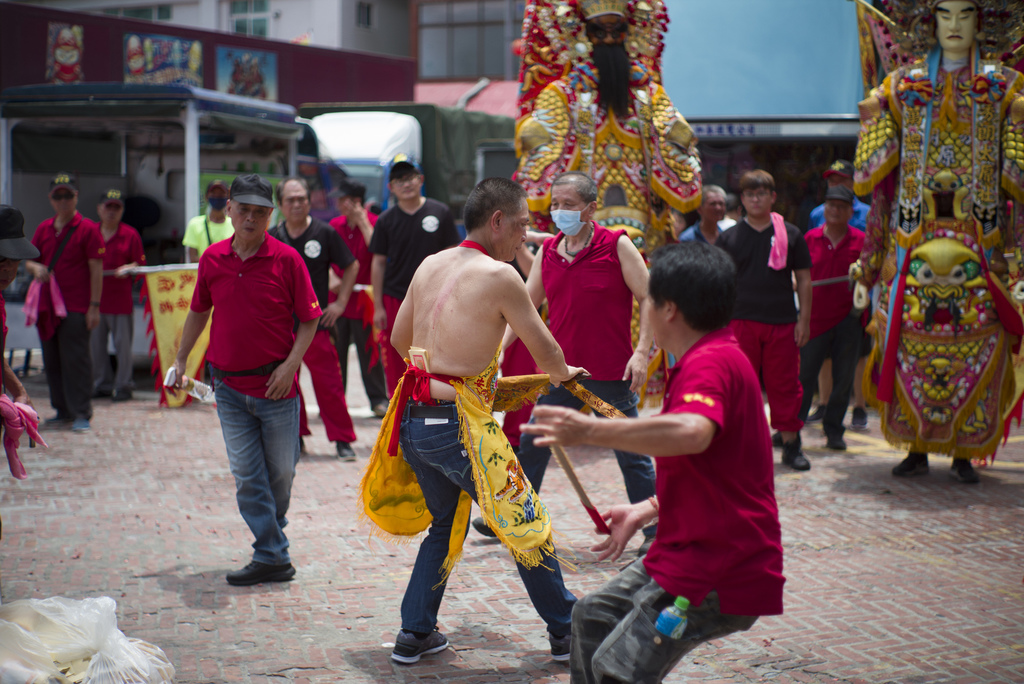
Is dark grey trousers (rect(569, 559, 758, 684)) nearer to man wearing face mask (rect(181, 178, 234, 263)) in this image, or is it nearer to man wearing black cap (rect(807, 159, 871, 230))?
man wearing black cap (rect(807, 159, 871, 230))

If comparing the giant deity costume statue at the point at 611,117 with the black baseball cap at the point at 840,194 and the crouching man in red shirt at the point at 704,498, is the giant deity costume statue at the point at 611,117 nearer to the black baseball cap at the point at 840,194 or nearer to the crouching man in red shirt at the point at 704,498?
the black baseball cap at the point at 840,194

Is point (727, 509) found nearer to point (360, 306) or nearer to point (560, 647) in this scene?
point (560, 647)

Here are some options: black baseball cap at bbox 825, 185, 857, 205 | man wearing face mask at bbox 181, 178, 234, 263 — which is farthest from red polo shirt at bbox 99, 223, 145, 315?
black baseball cap at bbox 825, 185, 857, 205

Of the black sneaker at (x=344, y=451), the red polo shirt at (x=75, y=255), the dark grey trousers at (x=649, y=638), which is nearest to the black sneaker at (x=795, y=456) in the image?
the black sneaker at (x=344, y=451)

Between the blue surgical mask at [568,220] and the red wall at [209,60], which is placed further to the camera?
the red wall at [209,60]

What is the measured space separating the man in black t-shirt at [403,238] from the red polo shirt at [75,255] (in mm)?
2762

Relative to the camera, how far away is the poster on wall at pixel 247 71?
60.1ft

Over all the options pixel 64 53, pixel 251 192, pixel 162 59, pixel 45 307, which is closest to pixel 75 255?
pixel 45 307

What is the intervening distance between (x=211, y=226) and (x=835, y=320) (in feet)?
19.4

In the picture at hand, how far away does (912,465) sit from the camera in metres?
7.09

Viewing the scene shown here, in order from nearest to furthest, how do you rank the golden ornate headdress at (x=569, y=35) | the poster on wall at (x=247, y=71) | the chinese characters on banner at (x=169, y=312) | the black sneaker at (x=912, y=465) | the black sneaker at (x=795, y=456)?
the black sneaker at (x=912, y=465) < the black sneaker at (x=795, y=456) < the golden ornate headdress at (x=569, y=35) < the chinese characters on banner at (x=169, y=312) < the poster on wall at (x=247, y=71)

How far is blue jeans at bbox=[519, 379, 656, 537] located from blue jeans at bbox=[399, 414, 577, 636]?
1.21 m

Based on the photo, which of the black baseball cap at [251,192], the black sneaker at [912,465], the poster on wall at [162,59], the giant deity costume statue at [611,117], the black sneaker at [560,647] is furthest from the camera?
the poster on wall at [162,59]

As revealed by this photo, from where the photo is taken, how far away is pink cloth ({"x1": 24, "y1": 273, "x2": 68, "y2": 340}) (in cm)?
836
